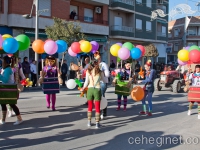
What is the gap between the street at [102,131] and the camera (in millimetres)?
5457

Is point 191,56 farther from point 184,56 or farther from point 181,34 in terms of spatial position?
point 181,34

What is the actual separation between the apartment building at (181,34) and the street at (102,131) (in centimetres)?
4227

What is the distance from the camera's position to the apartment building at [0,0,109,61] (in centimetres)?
1864

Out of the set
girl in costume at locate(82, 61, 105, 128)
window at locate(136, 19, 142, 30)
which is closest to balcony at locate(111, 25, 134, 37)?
window at locate(136, 19, 142, 30)

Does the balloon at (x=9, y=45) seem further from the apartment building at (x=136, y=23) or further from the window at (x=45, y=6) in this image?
the apartment building at (x=136, y=23)

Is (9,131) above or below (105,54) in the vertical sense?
below

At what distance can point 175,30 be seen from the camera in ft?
172

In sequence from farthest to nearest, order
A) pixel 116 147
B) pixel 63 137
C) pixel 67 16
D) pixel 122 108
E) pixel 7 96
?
pixel 67 16 < pixel 122 108 < pixel 7 96 < pixel 63 137 < pixel 116 147

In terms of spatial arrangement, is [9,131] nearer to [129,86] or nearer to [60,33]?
[129,86]

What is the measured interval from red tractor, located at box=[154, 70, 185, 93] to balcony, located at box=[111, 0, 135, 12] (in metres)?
14.0

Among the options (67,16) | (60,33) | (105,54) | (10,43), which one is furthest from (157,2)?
(10,43)

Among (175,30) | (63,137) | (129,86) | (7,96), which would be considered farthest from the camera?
(175,30)

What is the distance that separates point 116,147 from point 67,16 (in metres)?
19.0

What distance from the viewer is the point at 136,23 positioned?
1213 inches
